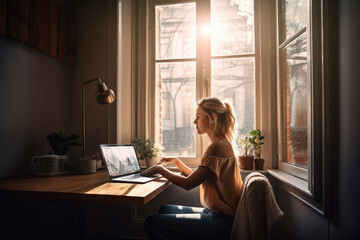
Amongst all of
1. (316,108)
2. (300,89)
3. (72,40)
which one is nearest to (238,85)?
(300,89)

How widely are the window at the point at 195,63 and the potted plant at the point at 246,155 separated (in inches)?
6.5

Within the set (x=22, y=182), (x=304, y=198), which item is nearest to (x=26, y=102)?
(x=22, y=182)

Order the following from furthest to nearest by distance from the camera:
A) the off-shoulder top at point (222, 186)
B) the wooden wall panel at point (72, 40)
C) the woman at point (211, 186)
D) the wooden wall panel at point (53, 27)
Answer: the wooden wall panel at point (72, 40)
the wooden wall panel at point (53, 27)
the off-shoulder top at point (222, 186)
the woman at point (211, 186)

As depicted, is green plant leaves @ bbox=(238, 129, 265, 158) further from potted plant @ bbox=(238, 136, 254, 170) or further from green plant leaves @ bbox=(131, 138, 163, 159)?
green plant leaves @ bbox=(131, 138, 163, 159)

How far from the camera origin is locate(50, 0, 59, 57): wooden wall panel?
2.05m

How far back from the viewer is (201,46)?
7.95 ft

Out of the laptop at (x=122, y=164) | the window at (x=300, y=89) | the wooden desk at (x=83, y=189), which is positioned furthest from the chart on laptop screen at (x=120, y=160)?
the window at (x=300, y=89)

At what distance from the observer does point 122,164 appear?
1.81m

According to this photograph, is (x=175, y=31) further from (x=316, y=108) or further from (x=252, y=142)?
(x=316, y=108)

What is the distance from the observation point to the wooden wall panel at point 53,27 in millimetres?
2049

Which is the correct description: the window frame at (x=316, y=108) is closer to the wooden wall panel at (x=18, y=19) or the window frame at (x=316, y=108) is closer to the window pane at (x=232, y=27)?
the window pane at (x=232, y=27)

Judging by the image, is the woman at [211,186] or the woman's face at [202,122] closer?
the woman at [211,186]

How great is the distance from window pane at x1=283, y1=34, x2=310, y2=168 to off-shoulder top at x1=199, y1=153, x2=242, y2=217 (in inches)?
20.0

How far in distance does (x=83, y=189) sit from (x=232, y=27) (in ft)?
6.31
